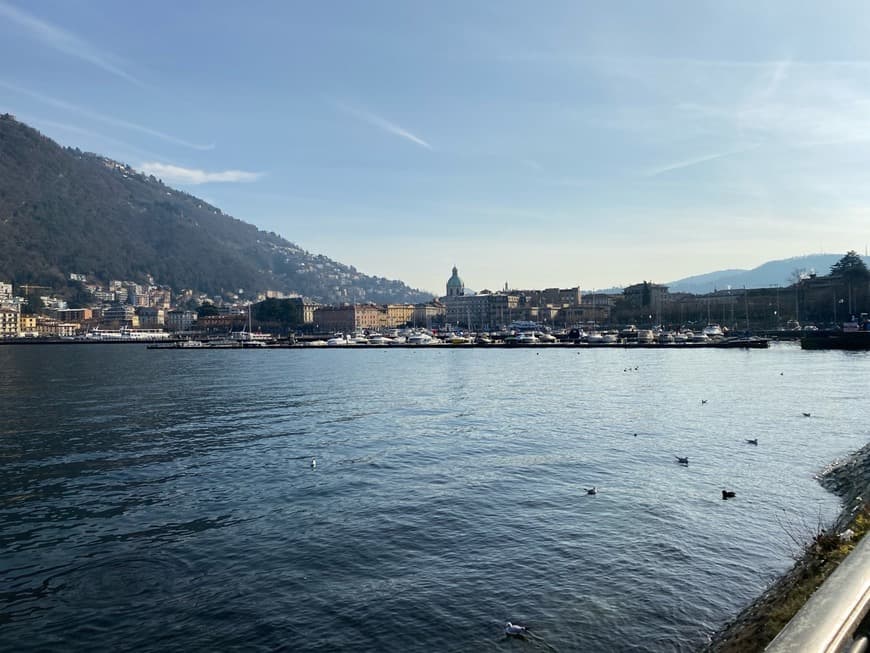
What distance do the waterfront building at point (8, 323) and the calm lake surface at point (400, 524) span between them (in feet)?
548

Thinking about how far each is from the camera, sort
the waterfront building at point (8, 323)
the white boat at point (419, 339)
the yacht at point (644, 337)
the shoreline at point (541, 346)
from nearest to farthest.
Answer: the shoreline at point (541, 346), the yacht at point (644, 337), the white boat at point (419, 339), the waterfront building at point (8, 323)

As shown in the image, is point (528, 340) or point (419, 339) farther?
point (419, 339)

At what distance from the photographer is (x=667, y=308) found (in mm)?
176500

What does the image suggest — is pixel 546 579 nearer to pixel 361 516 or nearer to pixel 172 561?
pixel 361 516

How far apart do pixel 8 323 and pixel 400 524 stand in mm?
195013

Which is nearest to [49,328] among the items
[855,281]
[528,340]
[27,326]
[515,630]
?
[27,326]

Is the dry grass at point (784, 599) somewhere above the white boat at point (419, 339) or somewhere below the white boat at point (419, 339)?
below

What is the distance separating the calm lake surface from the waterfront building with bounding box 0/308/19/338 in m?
167

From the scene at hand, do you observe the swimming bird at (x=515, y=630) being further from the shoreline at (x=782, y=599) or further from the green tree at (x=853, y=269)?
the green tree at (x=853, y=269)

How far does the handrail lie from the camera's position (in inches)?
114

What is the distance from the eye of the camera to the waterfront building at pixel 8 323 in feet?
555

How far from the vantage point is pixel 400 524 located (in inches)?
551

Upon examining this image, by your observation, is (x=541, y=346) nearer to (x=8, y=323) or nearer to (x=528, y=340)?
(x=528, y=340)

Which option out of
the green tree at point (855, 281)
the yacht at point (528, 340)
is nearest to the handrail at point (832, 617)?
the yacht at point (528, 340)
